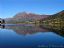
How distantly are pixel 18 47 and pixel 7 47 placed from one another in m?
0.95

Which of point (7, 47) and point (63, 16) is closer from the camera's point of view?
point (7, 47)

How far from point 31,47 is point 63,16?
151096 millimetres

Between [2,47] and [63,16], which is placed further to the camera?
[63,16]

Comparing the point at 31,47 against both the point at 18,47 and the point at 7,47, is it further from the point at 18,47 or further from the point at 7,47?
the point at 7,47

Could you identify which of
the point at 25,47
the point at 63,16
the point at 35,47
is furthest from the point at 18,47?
the point at 63,16

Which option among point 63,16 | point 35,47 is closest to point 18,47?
point 35,47

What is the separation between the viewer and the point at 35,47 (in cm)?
1357

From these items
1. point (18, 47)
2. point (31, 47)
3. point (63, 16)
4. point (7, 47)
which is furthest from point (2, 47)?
point (63, 16)

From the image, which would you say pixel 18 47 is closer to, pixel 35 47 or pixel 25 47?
pixel 25 47

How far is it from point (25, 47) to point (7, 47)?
1.53m

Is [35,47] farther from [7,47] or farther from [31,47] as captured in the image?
[7,47]

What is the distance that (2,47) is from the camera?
45.9ft

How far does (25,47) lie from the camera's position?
45.5 feet

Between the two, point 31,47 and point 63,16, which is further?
point 63,16
